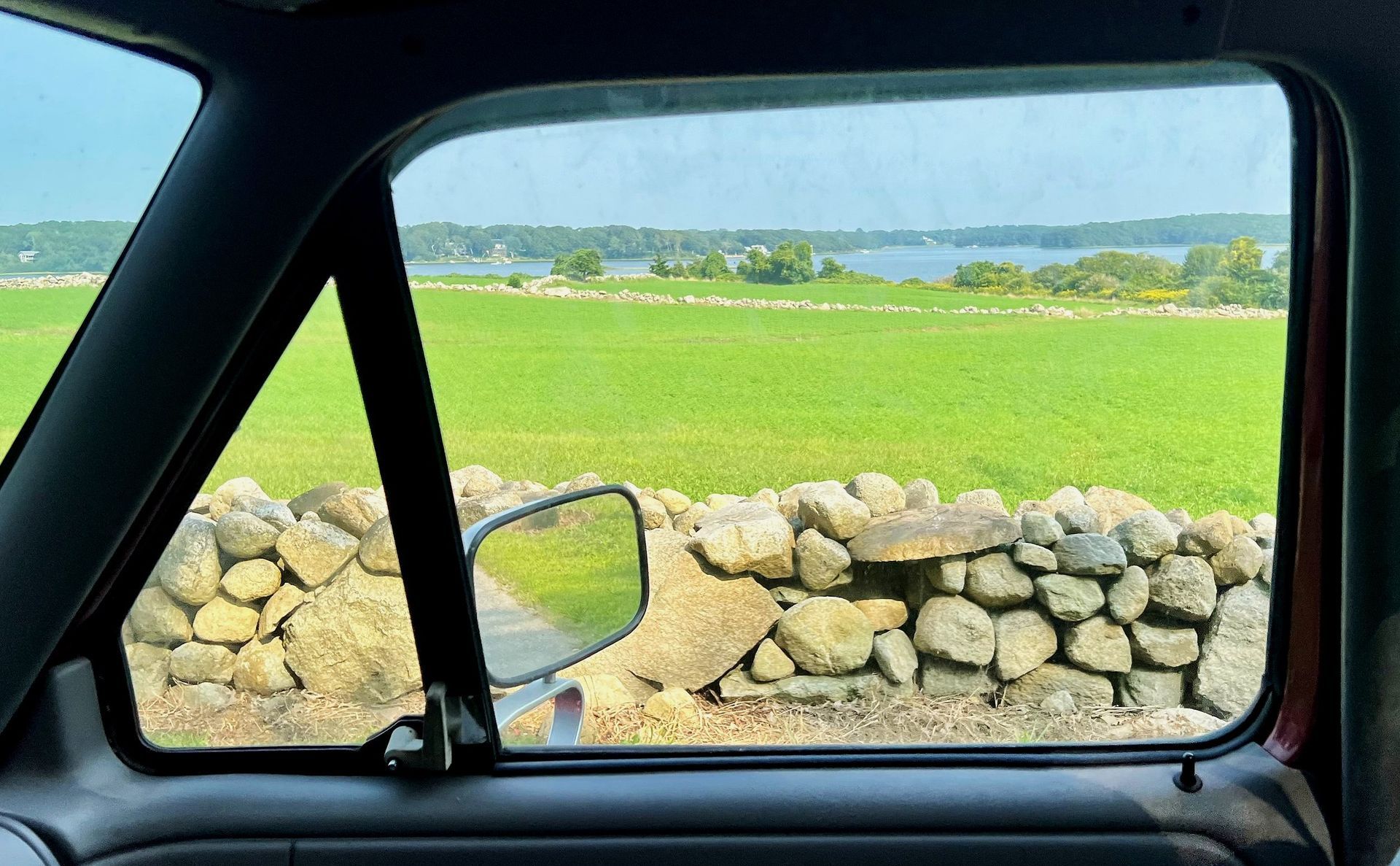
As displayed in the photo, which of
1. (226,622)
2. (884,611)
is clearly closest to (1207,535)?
(884,611)

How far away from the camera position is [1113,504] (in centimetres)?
174

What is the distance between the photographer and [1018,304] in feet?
5.67

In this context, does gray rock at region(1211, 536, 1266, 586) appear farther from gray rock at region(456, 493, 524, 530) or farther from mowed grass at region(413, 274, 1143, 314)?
gray rock at region(456, 493, 524, 530)

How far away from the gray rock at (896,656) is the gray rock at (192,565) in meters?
1.24

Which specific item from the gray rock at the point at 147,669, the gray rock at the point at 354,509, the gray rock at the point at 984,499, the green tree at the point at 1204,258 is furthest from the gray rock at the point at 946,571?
the gray rock at the point at 147,669

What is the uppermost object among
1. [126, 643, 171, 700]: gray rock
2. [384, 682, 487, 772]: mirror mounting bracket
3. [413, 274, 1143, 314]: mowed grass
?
[413, 274, 1143, 314]: mowed grass

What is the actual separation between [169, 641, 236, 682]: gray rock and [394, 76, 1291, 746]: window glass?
515mm

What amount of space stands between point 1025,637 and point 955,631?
13 centimetres

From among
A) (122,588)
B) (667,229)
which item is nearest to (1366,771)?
(667,229)

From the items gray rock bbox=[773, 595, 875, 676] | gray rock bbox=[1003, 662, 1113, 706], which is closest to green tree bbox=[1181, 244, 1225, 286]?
gray rock bbox=[1003, 662, 1113, 706]

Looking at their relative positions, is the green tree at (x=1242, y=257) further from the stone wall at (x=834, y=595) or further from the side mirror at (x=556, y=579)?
the side mirror at (x=556, y=579)

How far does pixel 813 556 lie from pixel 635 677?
43cm

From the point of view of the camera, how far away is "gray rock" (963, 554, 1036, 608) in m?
1.77

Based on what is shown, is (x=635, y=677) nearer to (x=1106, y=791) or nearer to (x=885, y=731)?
(x=885, y=731)
